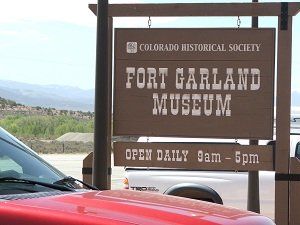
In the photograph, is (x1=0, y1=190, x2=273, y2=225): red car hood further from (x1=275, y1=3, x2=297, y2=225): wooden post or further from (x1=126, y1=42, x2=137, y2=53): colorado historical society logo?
(x1=126, y1=42, x2=137, y2=53): colorado historical society logo

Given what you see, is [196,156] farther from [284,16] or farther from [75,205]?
[75,205]

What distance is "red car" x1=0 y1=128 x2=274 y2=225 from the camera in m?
3.15

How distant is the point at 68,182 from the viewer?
4.42 meters

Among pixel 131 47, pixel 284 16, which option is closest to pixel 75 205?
pixel 131 47

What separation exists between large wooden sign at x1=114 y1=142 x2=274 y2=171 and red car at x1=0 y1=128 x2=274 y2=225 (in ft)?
13.9

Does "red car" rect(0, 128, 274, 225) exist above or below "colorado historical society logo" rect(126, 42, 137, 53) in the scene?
below

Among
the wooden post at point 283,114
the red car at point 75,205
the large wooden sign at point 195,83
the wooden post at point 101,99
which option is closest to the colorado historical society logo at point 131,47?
the large wooden sign at point 195,83

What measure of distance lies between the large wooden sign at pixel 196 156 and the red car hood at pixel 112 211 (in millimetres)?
4645

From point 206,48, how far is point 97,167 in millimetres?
2197

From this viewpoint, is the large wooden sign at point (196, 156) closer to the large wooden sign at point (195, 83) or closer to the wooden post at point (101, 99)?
the large wooden sign at point (195, 83)

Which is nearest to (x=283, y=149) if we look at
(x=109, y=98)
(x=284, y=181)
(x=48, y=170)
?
(x=284, y=181)

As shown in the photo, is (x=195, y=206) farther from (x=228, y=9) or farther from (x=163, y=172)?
(x=163, y=172)

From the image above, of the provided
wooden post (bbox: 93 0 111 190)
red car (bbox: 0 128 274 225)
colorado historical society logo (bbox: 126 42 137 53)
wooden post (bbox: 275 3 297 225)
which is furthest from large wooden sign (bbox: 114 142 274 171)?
red car (bbox: 0 128 274 225)

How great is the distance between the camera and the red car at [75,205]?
3.15 m
